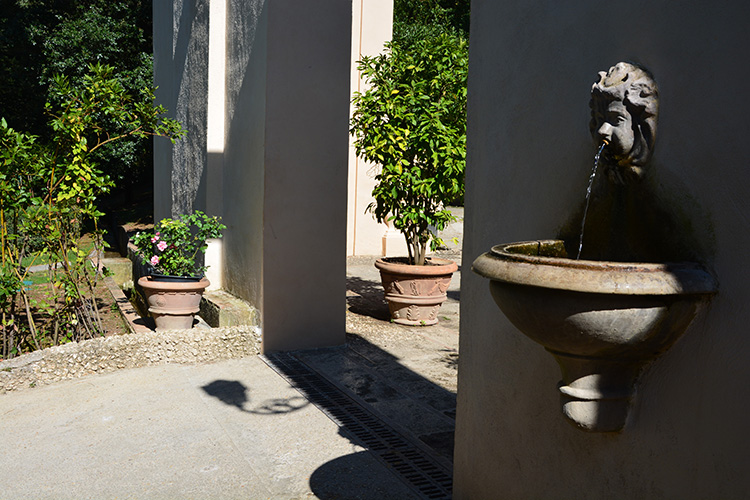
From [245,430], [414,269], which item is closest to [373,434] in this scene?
[245,430]

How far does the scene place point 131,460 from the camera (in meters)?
3.87

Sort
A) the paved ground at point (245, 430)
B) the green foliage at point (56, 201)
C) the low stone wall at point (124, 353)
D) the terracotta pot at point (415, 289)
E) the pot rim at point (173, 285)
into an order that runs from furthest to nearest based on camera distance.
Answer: the terracotta pot at point (415, 289)
the pot rim at point (173, 285)
the green foliage at point (56, 201)
the low stone wall at point (124, 353)
the paved ground at point (245, 430)

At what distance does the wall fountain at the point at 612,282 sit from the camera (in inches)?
73.3

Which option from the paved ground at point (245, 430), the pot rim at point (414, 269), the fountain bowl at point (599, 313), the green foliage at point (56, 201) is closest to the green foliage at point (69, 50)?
the green foliage at point (56, 201)

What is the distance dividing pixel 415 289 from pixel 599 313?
5235 mm

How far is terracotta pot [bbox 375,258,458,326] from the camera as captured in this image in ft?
23.1

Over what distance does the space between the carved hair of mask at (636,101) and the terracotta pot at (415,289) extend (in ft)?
16.0

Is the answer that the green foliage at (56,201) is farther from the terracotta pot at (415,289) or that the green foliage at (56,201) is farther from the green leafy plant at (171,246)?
the terracotta pot at (415,289)

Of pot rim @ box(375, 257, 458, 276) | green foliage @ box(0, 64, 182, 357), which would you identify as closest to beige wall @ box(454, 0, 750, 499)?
pot rim @ box(375, 257, 458, 276)

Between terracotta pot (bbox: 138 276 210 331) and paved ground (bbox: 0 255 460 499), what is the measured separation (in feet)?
2.36

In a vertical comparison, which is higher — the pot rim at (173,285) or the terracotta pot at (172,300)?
the pot rim at (173,285)

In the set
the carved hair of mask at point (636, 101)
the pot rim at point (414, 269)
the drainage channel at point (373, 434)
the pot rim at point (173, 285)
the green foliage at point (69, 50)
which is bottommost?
the drainage channel at point (373, 434)

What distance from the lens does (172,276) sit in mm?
6453

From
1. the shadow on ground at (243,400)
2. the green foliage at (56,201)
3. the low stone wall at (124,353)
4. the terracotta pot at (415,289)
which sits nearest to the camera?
the shadow on ground at (243,400)
